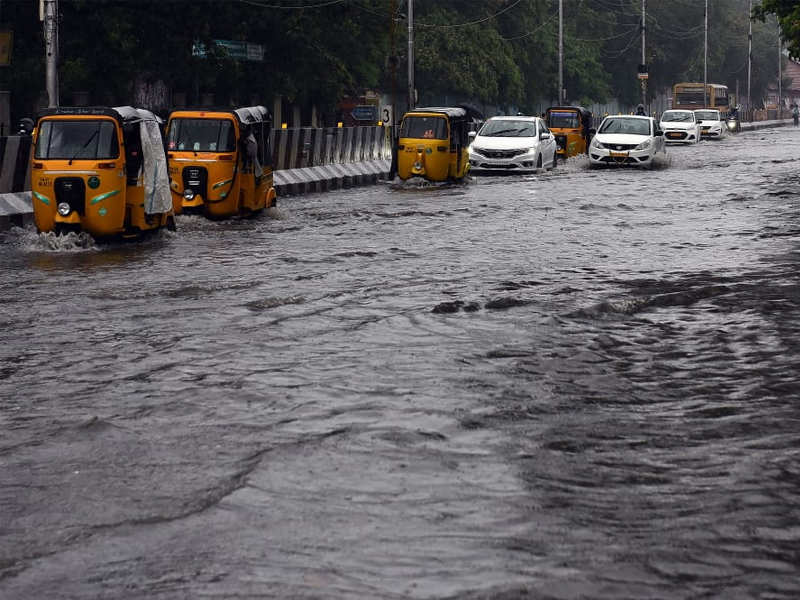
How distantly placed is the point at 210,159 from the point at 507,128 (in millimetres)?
17563

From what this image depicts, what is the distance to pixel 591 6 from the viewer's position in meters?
103

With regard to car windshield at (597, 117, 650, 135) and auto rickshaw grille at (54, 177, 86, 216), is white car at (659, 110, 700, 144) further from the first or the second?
auto rickshaw grille at (54, 177, 86, 216)

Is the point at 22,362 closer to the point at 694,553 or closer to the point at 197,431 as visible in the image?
the point at 197,431

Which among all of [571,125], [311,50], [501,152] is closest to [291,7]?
[311,50]

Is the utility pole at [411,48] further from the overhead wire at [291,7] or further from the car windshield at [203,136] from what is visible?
the car windshield at [203,136]

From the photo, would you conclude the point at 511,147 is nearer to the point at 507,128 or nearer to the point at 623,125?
the point at 507,128

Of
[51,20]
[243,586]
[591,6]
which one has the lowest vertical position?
A: [243,586]

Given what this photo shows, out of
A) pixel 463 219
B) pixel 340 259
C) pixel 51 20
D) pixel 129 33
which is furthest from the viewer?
pixel 129 33

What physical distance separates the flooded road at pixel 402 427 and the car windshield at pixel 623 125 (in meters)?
25.3

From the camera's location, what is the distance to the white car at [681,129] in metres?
64.6

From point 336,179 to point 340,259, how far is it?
18516mm

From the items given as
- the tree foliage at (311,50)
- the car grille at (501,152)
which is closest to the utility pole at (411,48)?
the tree foliage at (311,50)

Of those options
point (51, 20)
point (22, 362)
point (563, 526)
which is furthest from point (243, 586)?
point (51, 20)

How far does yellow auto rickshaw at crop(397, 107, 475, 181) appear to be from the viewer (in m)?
33.1
